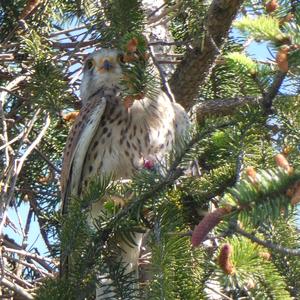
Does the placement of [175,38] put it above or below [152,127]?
above

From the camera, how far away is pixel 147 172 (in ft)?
9.70

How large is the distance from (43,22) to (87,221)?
86.3 inches

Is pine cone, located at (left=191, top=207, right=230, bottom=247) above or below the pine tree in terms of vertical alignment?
below

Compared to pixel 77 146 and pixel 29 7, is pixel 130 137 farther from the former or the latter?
pixel 29 7

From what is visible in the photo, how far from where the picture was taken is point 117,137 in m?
4.62

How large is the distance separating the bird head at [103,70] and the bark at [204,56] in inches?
14.1

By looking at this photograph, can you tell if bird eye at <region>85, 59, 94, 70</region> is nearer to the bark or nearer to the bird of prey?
the bird of prey

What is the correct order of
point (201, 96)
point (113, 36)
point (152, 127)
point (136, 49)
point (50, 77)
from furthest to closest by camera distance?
point (201, 96)
point (152, 127)
point (50, 77)
point (113, 36)
point (136, 49)

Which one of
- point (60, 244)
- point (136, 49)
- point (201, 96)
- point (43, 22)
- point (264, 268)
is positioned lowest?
point (264, 268)

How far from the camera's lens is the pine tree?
2439mm

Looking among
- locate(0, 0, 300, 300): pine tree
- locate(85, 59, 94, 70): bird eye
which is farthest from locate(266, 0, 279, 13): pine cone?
locate(85, 59, 94, 70): bird eye

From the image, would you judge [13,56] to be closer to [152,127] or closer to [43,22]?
[43,22]

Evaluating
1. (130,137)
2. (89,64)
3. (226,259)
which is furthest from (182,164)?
(89,64)

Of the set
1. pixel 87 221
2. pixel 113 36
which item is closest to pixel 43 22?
pixel 113 36
